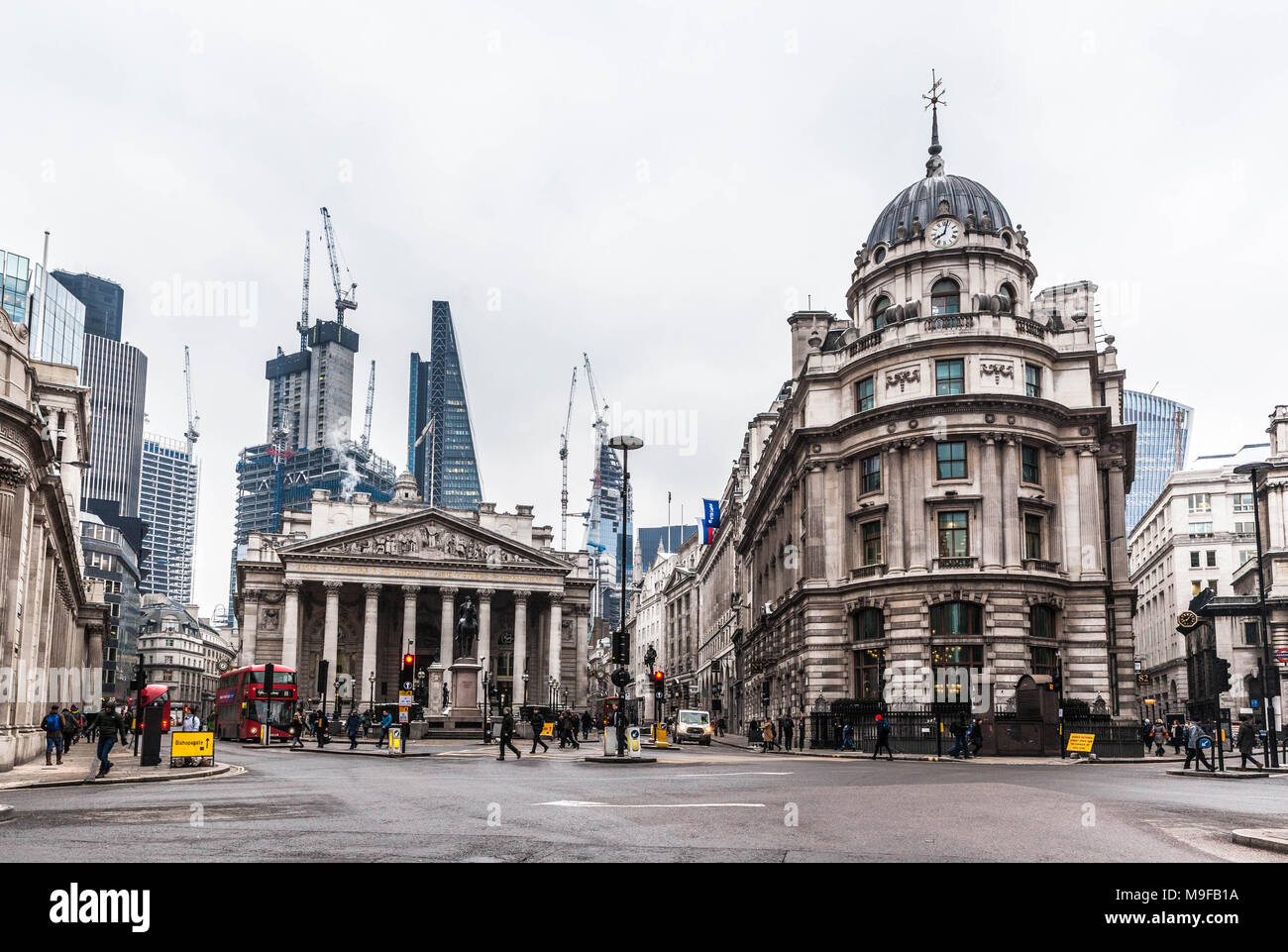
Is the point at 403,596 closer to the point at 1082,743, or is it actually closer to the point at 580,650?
the point at 580,650

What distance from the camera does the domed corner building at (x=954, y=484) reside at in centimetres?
4878

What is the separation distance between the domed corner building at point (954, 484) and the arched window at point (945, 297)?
0.23ft

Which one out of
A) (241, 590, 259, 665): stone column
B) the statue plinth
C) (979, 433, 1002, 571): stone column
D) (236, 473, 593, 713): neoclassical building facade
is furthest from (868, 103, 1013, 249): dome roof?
(241, 590, 259, 665): stone column

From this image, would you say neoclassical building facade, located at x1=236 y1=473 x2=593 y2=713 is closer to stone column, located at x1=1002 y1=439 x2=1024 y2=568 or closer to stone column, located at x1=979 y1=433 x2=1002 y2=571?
stone column, located at x1=979 y1=433 x2=1002 y2=571

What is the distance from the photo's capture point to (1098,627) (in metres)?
50.2

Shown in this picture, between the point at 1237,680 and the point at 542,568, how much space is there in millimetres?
57681

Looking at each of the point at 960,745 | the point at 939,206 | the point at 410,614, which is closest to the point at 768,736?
the point at 960,745

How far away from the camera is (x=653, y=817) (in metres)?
15.8

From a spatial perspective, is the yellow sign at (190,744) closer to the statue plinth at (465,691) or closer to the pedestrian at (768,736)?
the pedestrian at (768,736)

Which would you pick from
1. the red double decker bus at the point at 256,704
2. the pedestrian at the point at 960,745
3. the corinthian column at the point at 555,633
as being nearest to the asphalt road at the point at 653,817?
the pedestrian at the point at 960,745

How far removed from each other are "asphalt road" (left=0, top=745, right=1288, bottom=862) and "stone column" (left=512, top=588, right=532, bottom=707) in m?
76.7

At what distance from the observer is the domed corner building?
4878 centimetres
